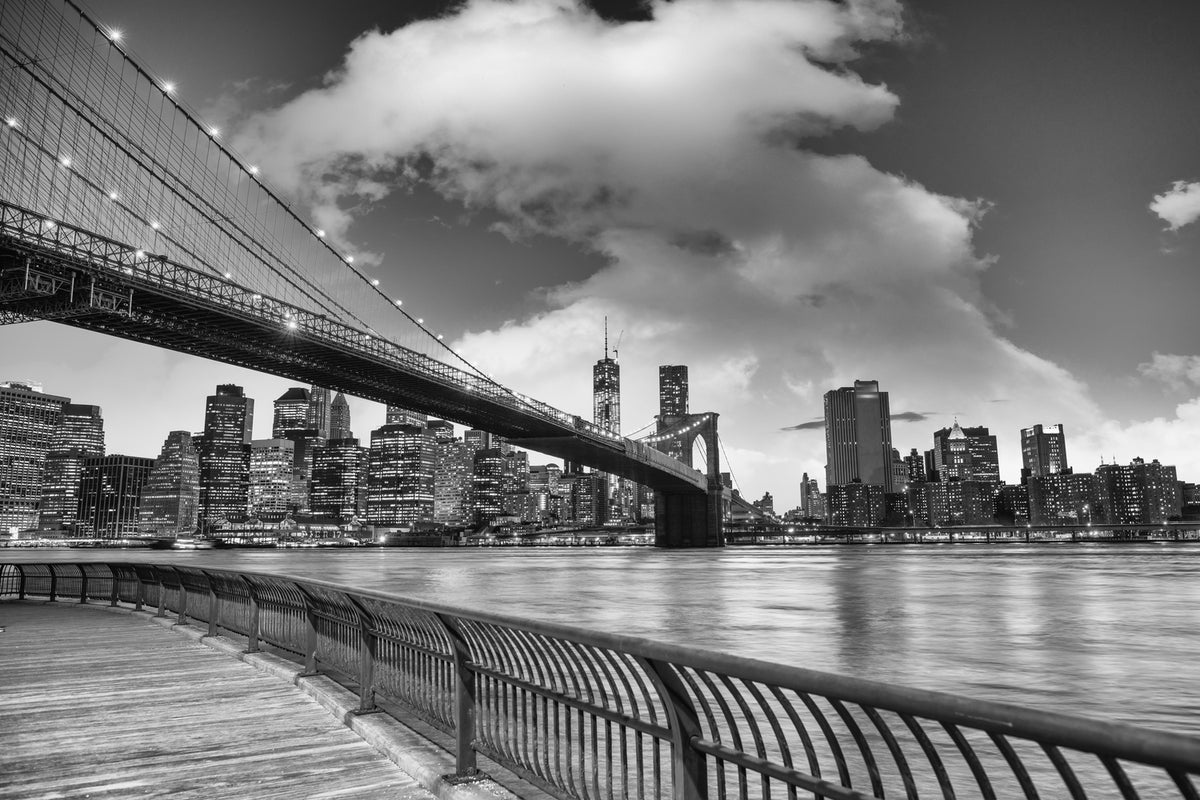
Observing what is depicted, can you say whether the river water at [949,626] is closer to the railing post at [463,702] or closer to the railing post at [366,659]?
the railing post at [366,659]

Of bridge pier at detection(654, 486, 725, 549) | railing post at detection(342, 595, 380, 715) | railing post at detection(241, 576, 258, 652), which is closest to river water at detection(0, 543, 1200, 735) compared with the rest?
railing post at detection(342, 595, 380, 715)

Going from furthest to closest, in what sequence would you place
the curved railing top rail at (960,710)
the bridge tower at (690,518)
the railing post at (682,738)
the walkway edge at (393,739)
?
the bridge tower at (690,518)
the walkway edge at (393,739)
the railing post at (682,738)
the curved railing top rail at (960,710)

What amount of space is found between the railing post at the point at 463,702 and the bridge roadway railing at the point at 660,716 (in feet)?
0.04

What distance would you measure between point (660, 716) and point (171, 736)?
190 inches

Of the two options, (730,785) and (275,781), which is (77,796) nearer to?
(275,781)

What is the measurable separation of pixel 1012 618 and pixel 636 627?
9.71 m

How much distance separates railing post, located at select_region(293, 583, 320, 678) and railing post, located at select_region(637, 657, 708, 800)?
5.84m

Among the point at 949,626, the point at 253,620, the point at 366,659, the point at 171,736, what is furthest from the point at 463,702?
the point at 949,626

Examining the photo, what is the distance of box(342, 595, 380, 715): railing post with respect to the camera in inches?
263

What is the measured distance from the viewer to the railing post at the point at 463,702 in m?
4.98

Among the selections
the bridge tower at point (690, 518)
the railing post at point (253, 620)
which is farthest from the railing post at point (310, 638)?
the bridge tower at point (690, 518)

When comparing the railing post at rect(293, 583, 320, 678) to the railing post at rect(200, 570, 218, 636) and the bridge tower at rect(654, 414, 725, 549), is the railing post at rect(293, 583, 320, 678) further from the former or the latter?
the bridge tower at rect(654, 414, 725, 549)

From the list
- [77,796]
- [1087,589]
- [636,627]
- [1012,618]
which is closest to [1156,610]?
[1012,618]

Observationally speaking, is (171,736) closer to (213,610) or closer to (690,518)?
(213,610)
